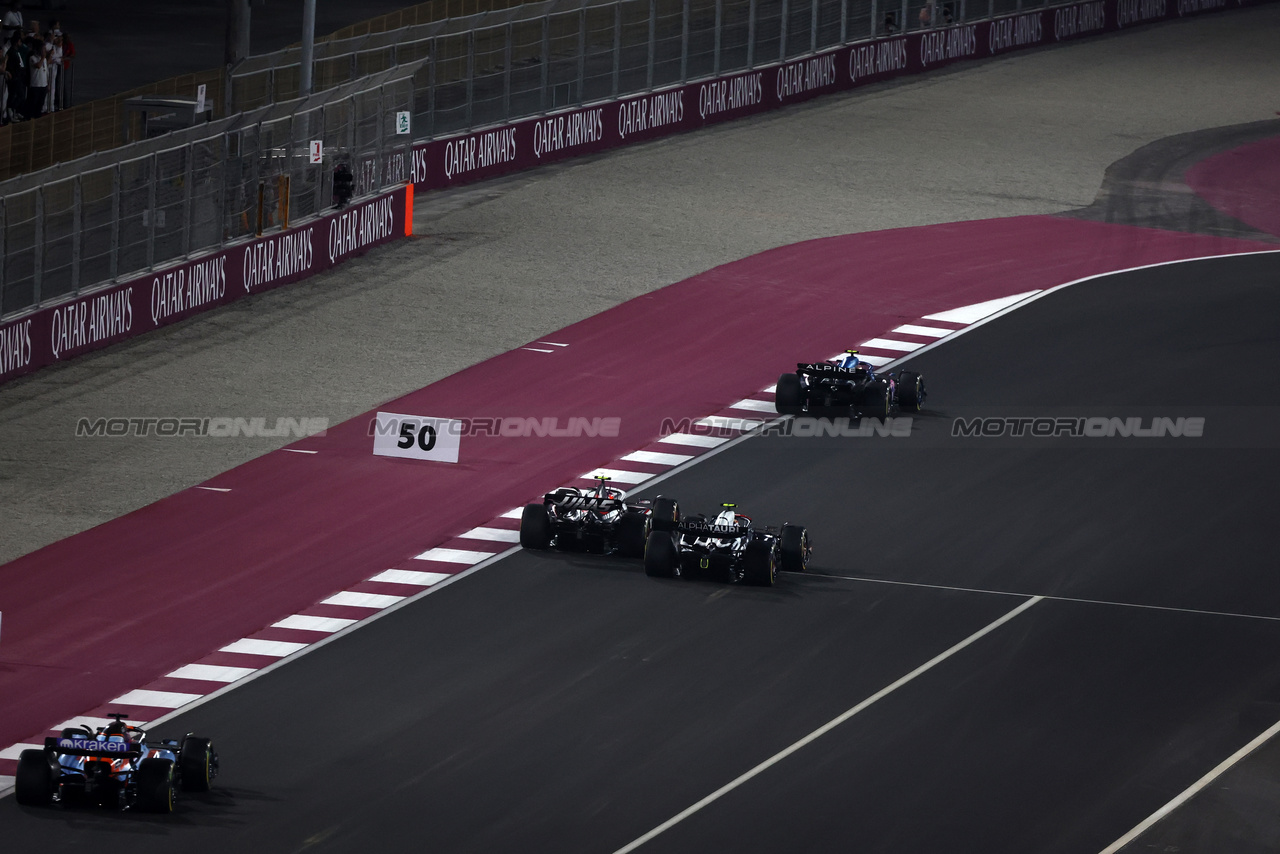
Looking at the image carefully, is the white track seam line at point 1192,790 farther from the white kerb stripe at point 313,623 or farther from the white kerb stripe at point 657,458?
the white kerb stripe at point 657,458

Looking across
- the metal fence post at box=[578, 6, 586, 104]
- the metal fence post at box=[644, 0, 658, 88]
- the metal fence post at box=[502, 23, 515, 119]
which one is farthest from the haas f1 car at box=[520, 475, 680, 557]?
the metal fence post at box=[644, 0, 658, 88]

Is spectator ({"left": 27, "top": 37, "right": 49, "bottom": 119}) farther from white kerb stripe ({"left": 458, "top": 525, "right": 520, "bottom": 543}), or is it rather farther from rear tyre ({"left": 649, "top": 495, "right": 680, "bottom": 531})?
rear tyre ({"left": 649, "top": 495, "right": 680, "bottom": 531})

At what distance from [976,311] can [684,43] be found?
526 inches

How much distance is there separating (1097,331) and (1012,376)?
2.79 metres

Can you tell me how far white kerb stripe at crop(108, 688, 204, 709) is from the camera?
1809 centimetres

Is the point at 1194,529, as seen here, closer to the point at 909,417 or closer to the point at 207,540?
the point at 909,417

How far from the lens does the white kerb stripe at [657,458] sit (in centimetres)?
2498

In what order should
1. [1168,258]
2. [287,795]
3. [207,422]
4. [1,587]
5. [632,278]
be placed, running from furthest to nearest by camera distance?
1. [1168,258]
2. [632,278]
3. [207,422]
4. [1,587]
5. [287,795]

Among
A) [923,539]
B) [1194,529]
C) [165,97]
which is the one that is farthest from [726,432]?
[165,97]

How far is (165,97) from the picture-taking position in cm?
3447

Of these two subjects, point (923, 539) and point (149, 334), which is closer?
point (923, 539)

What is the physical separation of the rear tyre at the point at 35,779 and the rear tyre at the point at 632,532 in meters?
7.47

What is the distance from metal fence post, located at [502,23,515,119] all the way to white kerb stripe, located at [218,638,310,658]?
21.2 metres

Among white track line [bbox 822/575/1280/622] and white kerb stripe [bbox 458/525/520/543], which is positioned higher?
white kerb stripe [bbox 458/525/520/543]
